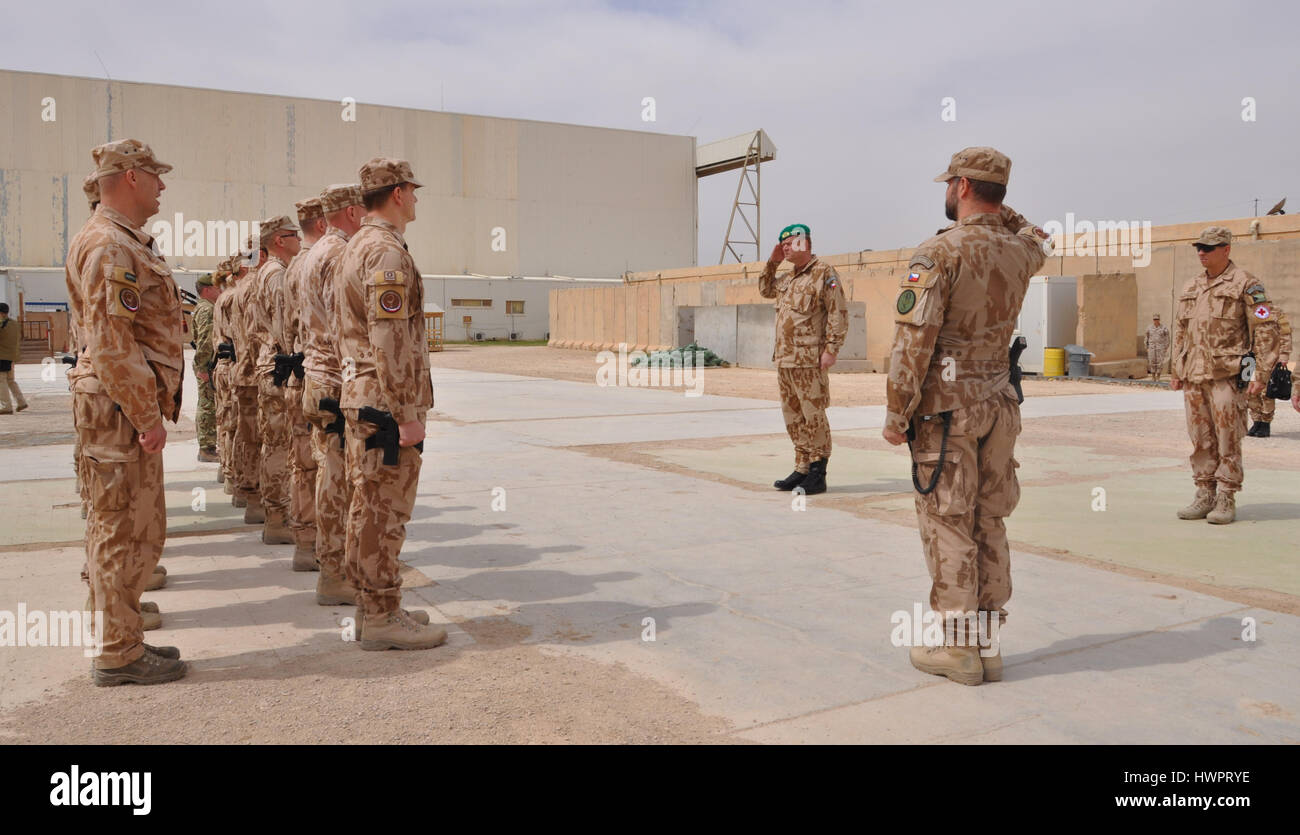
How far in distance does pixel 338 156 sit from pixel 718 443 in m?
43.1

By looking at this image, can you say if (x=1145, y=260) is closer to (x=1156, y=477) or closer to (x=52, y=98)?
(x=1156, y=477)

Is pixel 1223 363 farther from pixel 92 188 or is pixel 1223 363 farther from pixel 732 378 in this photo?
pixel 732 378

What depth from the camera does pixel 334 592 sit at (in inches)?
193

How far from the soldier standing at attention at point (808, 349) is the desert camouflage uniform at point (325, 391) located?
12.9 ft

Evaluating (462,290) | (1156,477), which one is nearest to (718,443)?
(1156,477)

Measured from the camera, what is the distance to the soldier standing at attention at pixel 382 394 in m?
4.04

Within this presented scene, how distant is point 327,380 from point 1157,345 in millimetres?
23481

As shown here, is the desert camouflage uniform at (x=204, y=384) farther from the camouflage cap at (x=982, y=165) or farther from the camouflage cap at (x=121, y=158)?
the camouflage cap at (x=982, y=165)

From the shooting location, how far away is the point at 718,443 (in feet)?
36.2

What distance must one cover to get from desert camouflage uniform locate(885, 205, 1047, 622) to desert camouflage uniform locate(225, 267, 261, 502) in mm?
→ 4411

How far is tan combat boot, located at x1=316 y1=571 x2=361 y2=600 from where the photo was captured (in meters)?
4.89

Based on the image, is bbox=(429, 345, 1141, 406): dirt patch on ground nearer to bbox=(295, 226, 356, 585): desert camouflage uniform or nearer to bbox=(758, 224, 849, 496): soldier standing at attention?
bbox=(758, 224, 849, 496): soldier standing at attention

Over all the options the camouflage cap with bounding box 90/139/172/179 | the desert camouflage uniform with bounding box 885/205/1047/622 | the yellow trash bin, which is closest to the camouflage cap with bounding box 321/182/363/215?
the camouflage cap with bounding box 90/139/172/179

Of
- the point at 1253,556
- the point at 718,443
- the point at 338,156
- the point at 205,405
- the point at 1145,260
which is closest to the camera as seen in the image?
the point at 1253,556
